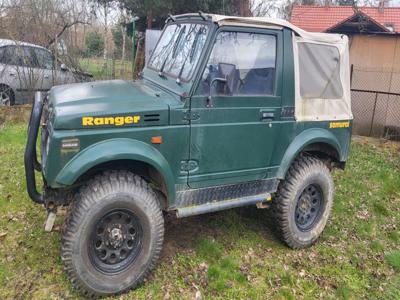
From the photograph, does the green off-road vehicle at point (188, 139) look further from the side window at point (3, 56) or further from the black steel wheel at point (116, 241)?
the side window at point (3, 56)

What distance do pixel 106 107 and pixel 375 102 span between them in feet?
28.9

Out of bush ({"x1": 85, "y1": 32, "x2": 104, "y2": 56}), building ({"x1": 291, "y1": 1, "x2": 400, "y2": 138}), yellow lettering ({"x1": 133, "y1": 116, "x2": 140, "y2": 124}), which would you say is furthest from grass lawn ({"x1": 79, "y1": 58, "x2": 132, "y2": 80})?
yellow lettering ({"x1": 133, "y1": 116, "x2": 140, "y2": 124})

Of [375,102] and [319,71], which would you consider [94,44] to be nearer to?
[375,102]

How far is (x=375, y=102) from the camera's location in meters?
10.2

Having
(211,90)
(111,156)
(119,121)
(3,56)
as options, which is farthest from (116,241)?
(3,56)

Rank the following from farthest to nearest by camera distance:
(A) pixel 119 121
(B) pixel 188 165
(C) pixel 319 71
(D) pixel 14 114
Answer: (D) pixel 14 114
(C) pixel 319 71
(B) pixel 188 165
(A) pixel 119 121

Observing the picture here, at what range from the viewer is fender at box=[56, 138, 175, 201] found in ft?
10.0

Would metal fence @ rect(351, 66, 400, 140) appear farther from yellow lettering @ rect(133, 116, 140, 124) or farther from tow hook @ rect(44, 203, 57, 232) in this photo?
tow hook @ rect(44, 203, 57, 232)

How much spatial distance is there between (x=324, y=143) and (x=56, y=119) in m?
2.88

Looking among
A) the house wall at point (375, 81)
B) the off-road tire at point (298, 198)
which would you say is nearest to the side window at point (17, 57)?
the off-road tire at point (298, 198)

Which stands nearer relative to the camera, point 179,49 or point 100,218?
point 100,218

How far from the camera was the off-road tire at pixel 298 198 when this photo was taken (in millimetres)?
4281

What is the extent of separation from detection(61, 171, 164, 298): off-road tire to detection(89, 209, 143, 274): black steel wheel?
0.03 meters

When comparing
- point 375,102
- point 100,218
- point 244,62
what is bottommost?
point 375,102
